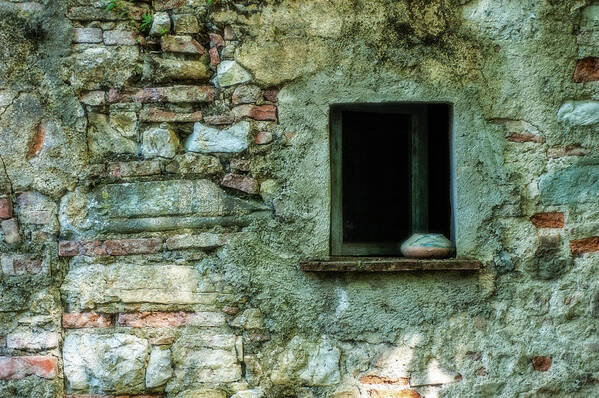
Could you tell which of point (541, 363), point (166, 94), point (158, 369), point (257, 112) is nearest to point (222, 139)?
point (257, 112)

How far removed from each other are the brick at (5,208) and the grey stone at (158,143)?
59 centimetres

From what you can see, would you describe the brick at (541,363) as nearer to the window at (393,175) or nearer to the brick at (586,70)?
the window at (393,175)

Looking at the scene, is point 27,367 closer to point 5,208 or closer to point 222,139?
point 5,208

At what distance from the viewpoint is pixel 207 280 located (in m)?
2.72

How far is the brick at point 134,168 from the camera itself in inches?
109

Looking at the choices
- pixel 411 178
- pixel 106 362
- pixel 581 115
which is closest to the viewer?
pixel 106 362

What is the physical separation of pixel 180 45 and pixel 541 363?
6.60ft

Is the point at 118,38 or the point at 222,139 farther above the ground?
the point at 118,38

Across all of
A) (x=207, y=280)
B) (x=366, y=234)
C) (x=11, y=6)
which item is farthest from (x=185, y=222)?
(x=11, y=6)

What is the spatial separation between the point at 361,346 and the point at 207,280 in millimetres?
694

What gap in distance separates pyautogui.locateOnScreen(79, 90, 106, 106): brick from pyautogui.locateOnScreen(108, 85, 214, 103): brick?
29 millimetres

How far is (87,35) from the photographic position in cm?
277

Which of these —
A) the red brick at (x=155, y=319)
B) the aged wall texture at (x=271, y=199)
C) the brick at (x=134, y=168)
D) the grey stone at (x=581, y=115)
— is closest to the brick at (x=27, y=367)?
the aged wall texture at (x=271, y=199)

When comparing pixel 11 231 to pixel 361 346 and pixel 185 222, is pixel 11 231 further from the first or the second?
pixel 361 346
